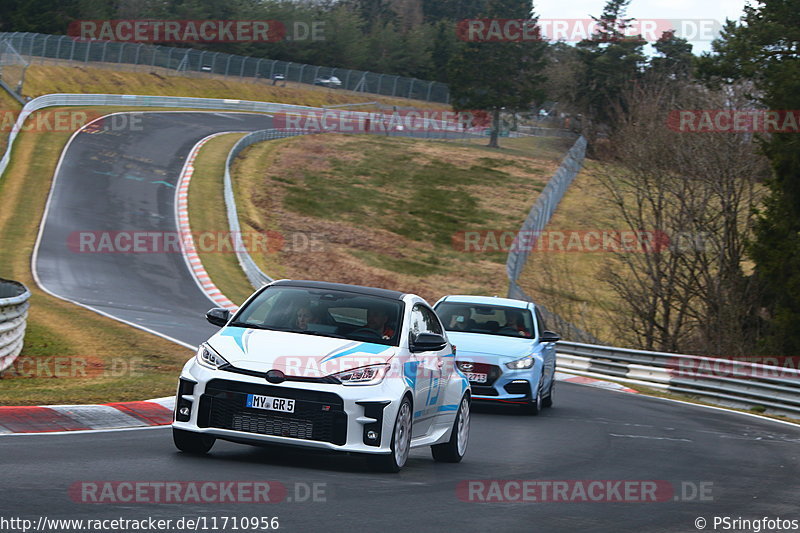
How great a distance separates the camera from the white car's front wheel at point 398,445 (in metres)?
8.95

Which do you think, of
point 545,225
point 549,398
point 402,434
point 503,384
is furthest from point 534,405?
point 545,225

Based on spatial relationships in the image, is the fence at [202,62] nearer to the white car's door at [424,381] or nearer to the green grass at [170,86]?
the green grass at [170,86]

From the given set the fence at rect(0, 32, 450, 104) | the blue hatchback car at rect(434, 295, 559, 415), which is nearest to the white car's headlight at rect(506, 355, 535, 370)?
Answer: the blue hatchback car at rect(434, 295, 559, 415)

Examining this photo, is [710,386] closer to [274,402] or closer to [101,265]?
[274,402]

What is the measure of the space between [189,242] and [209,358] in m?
32.1

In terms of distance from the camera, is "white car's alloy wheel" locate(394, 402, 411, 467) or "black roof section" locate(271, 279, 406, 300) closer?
"white car's alloy wheel" locate(394, 402, 411, 467)

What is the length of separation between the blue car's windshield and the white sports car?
21.2 feet

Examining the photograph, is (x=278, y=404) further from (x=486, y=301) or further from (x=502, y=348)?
(x=486, y=301)

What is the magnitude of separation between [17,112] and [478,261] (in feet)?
78.9

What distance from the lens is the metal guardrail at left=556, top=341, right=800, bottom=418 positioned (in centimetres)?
2039

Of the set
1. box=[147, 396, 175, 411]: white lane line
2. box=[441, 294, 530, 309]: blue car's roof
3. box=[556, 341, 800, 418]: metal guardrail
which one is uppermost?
box=[441, 294, 530, 309]: blue car's roof

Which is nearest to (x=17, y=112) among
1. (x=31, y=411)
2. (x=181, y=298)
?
(x=181, y=298)

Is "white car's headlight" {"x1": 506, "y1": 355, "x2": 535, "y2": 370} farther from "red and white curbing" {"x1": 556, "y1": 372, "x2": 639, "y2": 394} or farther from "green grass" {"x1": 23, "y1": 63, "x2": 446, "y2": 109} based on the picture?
"green grass" {"x1": 23, "y1": 63, "x2": 446, "y2": 109}

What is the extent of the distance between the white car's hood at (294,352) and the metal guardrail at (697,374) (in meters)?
13.0
